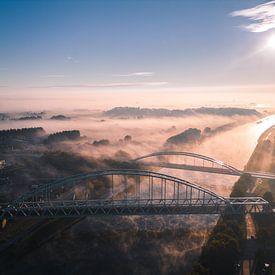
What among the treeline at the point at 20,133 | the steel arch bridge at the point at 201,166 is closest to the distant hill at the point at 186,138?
the steel arch bridge at the point at 201,166

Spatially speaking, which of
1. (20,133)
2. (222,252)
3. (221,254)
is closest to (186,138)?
(20,133)

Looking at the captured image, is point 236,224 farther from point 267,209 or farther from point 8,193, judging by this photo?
point 8,193

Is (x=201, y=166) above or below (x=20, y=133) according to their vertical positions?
below

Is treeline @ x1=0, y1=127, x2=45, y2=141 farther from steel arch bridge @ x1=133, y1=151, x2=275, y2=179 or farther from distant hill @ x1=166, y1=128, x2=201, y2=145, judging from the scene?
steel arch bridge @ x1=133, y1=151, x2=275, y2=179

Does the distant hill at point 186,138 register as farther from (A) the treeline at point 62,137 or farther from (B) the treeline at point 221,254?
(B) the treeline at point 221,254

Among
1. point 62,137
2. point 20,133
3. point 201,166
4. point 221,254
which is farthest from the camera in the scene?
point 20,133

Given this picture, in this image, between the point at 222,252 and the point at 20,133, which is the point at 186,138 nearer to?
the point at 20,133

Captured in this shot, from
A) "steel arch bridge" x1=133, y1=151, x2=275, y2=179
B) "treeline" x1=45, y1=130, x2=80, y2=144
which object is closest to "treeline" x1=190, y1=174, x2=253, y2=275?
"steel arch bridge" x1=133, y1=151, x2=275, y2=179
